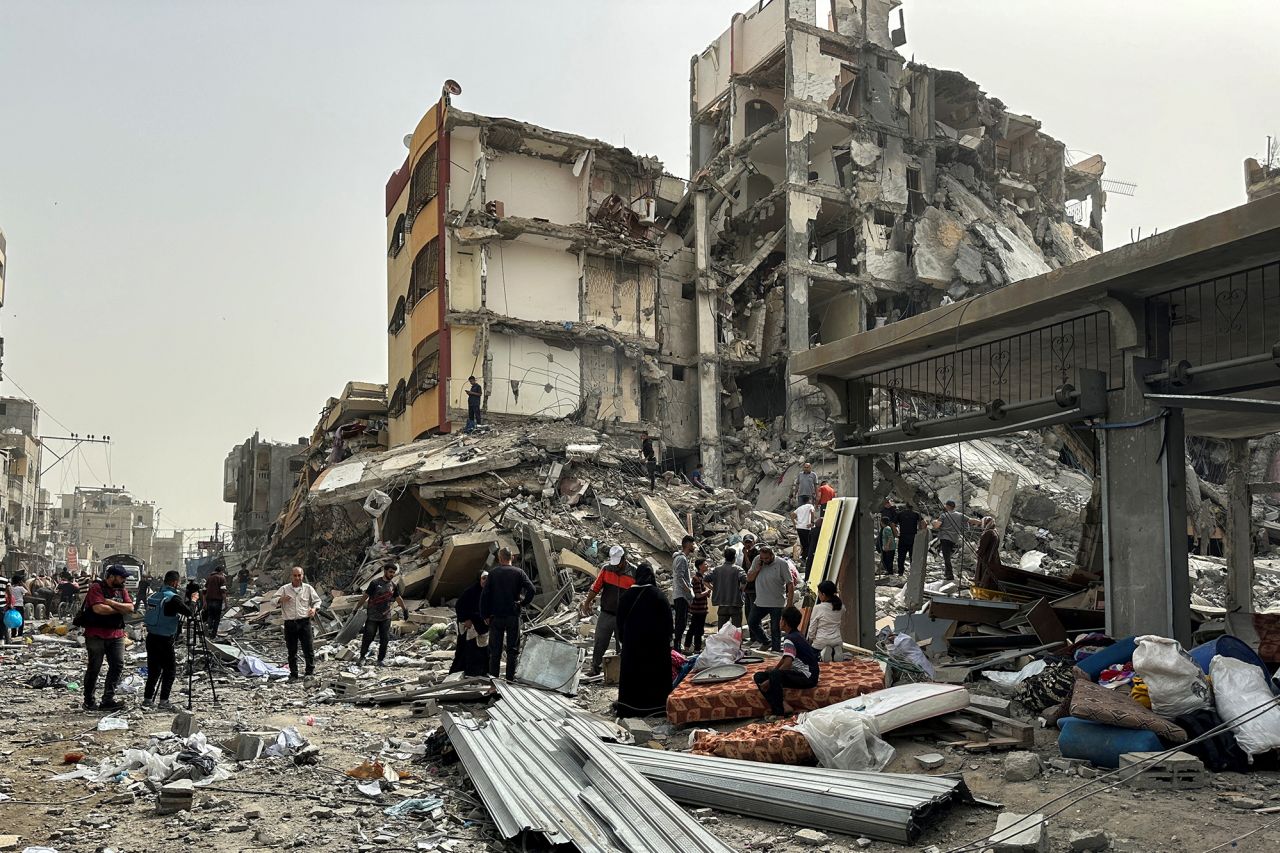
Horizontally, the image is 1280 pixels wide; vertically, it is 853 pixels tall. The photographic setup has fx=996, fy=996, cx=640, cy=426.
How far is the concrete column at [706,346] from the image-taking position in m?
35.5

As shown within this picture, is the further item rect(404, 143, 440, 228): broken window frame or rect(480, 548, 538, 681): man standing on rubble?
Answer: rect(404, 143, 440, 228): broken window frame

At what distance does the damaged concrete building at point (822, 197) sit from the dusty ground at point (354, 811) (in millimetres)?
27995

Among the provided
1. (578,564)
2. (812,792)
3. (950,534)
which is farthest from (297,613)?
(950,534)

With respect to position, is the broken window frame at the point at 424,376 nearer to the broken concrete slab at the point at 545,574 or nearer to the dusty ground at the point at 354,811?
the broken concrete slab at the point at 545,574

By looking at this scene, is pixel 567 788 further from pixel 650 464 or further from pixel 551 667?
pixel 650 464

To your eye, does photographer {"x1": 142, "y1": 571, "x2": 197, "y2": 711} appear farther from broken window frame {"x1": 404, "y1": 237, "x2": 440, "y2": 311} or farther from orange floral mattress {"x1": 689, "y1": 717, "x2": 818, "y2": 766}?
broken window frame {"x1": 404, "y1": 237, "x2": 440, "y2": 311}

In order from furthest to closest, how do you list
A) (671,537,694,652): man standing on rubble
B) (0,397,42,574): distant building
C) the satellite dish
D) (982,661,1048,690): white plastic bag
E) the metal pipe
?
(0,397,42,574): distant building → the satellite dish → (671,537,694,652): man standing on rubble → (982,661,1048,690): white plastic bag → the metal pipe

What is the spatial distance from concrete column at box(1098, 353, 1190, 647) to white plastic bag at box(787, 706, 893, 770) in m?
2.39

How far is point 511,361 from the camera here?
30344mm

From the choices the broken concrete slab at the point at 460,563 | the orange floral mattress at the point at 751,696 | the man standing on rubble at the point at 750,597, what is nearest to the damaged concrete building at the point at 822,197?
the broken concrete slab at the point at 460,563

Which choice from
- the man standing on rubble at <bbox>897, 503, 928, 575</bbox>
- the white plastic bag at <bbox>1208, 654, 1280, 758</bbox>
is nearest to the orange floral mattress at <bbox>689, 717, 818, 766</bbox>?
the white plastic bag at <bbox>1208, 654, 1280, 758</bbox>

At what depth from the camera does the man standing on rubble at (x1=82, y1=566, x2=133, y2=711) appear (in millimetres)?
10133

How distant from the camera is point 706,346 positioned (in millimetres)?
36031

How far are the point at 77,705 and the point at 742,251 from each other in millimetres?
31840
